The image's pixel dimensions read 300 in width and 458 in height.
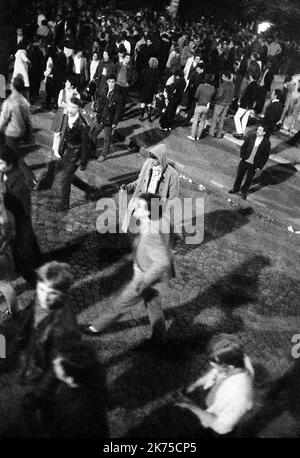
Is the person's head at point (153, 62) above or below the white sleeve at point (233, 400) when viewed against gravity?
above

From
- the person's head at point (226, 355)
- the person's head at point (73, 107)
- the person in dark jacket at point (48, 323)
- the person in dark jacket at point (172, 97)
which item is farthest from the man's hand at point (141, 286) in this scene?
the person in dark jacket at point (172, 97)

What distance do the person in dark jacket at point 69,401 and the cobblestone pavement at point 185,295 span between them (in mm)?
147

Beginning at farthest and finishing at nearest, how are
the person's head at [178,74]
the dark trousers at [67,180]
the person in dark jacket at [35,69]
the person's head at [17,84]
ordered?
the person's head at [178,74] < the person in dark jacket at [35,69] < the person's head at [17,84] < the dark trousers at [67,180]

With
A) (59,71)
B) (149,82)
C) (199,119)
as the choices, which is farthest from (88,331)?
(149,82)

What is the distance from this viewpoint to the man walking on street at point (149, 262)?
205 inches

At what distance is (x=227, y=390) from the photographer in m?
3.75

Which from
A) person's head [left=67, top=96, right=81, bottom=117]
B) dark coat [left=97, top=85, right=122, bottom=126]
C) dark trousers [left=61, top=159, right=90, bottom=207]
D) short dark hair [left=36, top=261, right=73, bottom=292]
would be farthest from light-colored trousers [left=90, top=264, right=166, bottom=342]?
dark coat [left=97, top=85, right=122, bottom=126]

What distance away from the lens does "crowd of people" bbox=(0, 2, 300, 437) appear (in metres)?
4.09

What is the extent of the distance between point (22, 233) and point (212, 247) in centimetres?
378

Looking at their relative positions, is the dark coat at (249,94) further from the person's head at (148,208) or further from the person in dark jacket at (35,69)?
the person's head at (148,208)

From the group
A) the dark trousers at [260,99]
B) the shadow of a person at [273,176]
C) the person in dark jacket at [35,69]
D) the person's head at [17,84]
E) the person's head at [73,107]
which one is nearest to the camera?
the person's head at [73,107]

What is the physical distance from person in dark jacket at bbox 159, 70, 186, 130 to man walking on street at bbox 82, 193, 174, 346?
803cm

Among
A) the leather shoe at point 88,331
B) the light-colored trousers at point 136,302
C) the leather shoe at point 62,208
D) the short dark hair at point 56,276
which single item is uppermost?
the short dark hair at point 56,276

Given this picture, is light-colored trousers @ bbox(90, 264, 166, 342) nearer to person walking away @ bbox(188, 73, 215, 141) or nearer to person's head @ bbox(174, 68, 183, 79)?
person walking away @ bbox(188, 73, 215, 141)
